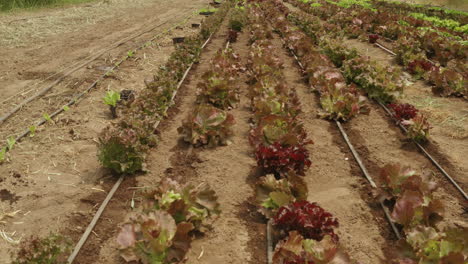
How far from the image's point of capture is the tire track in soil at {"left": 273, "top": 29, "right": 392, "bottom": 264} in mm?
4246

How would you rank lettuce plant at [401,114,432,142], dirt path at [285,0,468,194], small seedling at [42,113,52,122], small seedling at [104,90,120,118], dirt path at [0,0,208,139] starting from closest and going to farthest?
dirt path at [285,0,468,194], lettuce plant at [401,114,432,142], small seedling at [42,113,52,122], small seedling at [104,90,120,118], dirt path at [0,0,208,139]

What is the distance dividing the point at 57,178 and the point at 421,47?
10595 millimetres

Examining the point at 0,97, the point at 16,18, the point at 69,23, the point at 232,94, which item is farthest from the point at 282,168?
the point at 16,18

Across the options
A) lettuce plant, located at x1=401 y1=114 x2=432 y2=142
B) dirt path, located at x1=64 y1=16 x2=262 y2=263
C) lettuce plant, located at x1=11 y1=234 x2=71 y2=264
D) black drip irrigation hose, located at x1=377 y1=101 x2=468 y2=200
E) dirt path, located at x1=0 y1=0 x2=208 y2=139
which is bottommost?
dirt path, located at x1=64 y1=16 x2=262 y2=263

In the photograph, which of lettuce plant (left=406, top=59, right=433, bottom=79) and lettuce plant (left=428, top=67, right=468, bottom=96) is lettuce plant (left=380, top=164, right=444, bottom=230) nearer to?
lettuce plant (left=428, top=67, right=468, bottom=96)

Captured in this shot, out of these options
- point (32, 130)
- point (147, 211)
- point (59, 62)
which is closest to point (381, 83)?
point (147, 211)

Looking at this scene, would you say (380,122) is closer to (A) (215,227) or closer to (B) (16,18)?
(A) (215,227)

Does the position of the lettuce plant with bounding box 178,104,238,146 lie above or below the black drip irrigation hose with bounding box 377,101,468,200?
above

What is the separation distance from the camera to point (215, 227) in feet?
14.8

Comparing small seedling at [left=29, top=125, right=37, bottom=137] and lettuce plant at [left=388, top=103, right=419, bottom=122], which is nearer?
small seedling at [left=29, top=125, right=37, bottom=137]

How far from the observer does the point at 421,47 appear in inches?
457

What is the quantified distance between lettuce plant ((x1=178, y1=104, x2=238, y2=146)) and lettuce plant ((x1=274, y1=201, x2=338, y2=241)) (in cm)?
245

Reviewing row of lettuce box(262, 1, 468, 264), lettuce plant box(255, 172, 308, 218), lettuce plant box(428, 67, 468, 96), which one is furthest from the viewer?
lettuce plant box(428, 67, 468, 96)

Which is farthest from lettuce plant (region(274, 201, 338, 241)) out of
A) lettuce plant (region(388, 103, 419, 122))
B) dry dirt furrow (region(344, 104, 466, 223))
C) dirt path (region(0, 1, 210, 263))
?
lettuce plant (region(388, 103, 419, 122))
